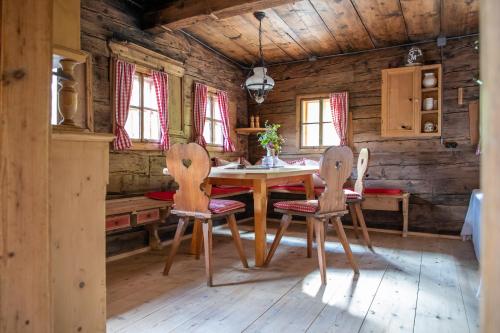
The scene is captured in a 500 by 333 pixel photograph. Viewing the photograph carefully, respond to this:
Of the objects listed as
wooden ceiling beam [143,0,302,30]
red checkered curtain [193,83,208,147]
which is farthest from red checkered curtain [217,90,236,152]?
wooden ceiling beam [143,0,302,30]

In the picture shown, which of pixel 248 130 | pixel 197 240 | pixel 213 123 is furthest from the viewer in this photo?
pixel 248 130

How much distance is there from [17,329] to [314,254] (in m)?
2.60

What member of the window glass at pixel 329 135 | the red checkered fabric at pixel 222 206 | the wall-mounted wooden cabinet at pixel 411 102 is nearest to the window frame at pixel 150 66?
the red checkered fabric at pixel 222 206

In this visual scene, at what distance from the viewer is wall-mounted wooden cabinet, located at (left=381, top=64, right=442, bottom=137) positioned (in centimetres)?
426

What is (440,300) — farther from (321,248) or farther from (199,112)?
(199,112)

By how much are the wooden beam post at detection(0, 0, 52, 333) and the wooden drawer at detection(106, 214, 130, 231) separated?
1.97 metres

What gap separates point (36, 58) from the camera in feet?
3.29

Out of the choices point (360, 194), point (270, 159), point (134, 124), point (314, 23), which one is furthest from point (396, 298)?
point (314, 23)

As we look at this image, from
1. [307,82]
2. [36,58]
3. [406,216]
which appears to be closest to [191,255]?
[36,58]

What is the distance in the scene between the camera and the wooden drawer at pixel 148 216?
317cm

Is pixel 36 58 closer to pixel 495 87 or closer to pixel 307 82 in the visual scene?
pixel 495 87

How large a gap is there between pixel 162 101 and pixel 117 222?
61.2 inches

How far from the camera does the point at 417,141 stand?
4441 millimetres

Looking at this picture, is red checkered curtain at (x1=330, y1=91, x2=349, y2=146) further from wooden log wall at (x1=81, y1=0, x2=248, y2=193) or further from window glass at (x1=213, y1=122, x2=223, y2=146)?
wooden log wall at (x1=81, y1=0, x2=248, y2=193)
